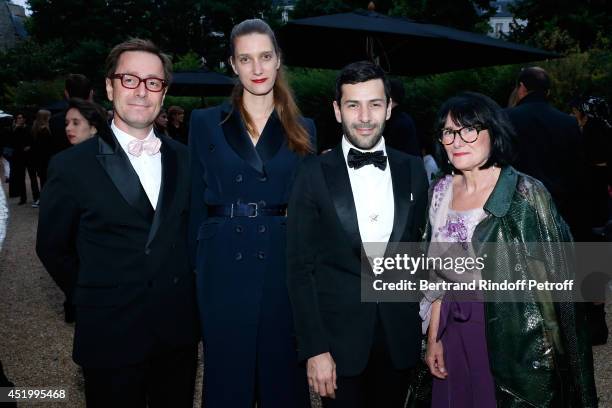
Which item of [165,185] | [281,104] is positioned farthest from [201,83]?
[165,185]

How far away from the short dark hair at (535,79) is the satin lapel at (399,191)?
10.9ft

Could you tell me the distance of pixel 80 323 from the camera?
2643 mm

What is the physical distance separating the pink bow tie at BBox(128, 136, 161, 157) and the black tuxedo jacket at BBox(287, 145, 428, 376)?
72cm

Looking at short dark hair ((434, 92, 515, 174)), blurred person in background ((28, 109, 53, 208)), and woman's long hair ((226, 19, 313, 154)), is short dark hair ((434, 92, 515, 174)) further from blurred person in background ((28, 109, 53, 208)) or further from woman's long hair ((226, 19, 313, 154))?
blurred person in background ((28, 109, 53, 208))

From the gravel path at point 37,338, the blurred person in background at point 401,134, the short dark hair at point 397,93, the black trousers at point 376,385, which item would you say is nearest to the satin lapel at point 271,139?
the black trousers at point 376,385

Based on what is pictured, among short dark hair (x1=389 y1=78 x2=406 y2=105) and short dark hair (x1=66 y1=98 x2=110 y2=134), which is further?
short dark hair (x1=389 y1=78 x2=406 y2=105)

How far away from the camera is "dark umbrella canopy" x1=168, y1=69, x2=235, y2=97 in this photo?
1262 centimetres

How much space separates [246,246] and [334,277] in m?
0.49

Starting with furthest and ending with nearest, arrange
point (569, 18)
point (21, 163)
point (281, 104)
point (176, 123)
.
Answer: point (569, 18) → point (21, 163) → point (176, 123) → point (281, 104)

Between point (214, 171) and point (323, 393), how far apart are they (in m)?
1.25

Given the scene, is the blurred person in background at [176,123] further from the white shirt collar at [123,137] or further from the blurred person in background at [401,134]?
the white shirt collar at [123,137]

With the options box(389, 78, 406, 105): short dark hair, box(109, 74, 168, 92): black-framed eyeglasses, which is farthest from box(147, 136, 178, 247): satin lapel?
box(389, 78, 406, 105): short dark hair

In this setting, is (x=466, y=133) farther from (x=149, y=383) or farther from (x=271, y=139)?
(x=149, y=383)

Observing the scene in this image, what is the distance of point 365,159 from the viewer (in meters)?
2.76
